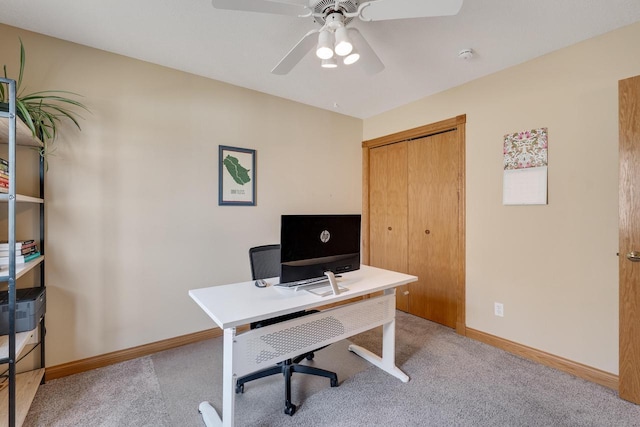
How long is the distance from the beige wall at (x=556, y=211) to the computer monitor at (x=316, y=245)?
142 cm

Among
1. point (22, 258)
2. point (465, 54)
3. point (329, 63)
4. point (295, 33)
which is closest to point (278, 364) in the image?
point (22, 258)

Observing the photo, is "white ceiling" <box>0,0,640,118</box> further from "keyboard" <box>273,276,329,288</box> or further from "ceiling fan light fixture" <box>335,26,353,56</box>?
"keyboard" <box>273,276,329,288</box>

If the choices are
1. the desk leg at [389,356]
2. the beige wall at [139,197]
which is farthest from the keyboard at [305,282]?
the beige wall at [139,197]

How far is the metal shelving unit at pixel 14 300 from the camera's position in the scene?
1.39 metres

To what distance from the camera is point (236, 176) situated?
9.13 ft

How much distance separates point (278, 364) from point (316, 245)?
0.92 m

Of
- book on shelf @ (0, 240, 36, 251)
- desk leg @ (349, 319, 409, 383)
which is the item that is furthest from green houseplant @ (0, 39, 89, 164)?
desk leg @ (349, 319, 409, 383)

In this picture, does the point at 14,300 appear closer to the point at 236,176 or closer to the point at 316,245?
the point at 316,245

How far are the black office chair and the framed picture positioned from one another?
32.3 inches

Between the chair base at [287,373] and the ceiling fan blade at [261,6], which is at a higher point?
the ceiling fan blade at [261,6]

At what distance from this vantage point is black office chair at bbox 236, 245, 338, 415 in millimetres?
1774

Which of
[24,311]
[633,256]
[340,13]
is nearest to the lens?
[340,13]

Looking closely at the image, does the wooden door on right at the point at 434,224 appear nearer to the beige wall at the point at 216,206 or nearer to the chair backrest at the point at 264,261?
the beige wall at the point at 216,206

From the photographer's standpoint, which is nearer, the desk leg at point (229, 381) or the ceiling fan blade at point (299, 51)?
the desk leg at point (229, 381)
